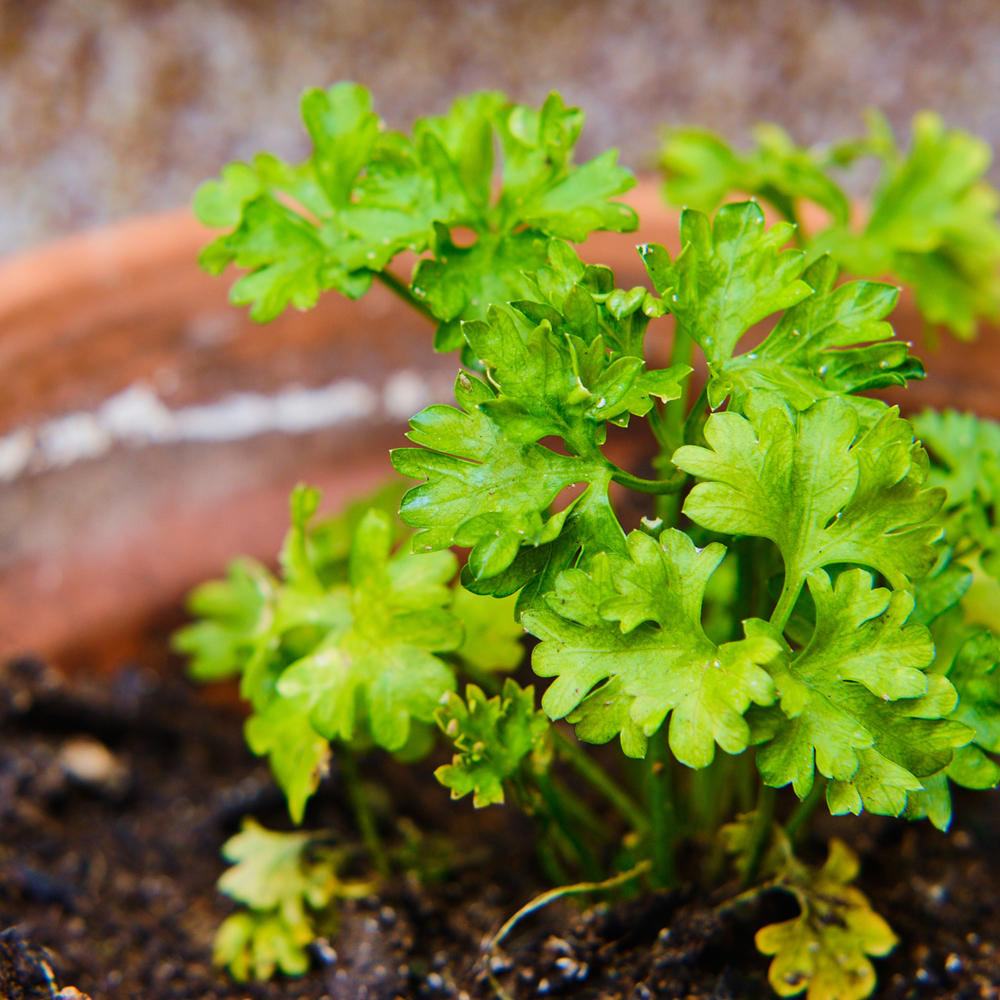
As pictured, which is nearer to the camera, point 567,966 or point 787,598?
point 787,598

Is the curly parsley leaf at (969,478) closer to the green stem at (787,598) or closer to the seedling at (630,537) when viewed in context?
the seedling at (630,537)

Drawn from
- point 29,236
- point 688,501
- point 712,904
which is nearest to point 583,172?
point 688,501

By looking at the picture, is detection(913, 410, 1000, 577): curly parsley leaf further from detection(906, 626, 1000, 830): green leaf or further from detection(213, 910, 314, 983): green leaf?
detection(213, 910, 314, 983): green leaf

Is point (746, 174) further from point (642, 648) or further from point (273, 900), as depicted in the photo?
point (273, 900)

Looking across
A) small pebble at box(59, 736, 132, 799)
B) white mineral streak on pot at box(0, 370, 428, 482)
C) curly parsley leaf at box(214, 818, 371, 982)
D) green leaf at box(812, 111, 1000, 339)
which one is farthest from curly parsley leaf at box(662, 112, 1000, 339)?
small pebble at box(59, 736, 132, 799)

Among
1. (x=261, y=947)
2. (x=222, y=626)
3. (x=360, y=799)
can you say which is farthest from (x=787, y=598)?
(x=222, y=626)
